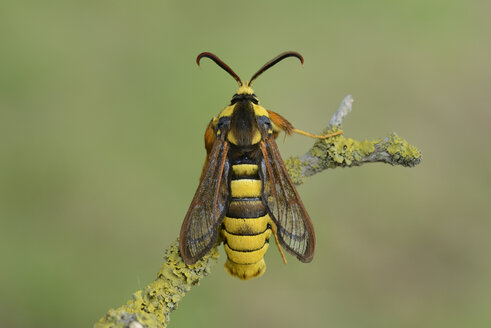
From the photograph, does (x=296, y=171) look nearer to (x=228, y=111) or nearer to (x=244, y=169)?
(x=244, y=169)

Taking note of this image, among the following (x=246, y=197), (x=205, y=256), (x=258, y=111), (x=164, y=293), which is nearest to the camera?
(x=164, y=293)

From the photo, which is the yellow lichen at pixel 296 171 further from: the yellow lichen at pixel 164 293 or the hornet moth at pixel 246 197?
the yellow lichen at pixel 164 293

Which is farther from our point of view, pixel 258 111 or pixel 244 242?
pixel 258 111

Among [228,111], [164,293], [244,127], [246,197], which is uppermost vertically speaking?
[228,111]

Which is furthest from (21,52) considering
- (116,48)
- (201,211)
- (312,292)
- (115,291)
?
(312,292)

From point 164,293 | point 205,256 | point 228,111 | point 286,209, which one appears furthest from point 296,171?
point 164,293
